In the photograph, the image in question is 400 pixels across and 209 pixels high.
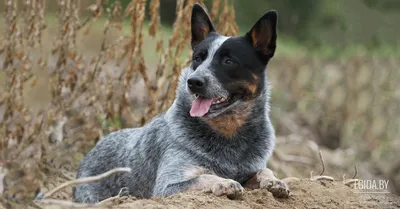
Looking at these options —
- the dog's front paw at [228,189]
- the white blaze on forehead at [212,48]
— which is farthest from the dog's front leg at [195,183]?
the white blaze on forehead at [212,48]

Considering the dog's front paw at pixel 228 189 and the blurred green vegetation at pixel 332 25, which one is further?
the blurred green vegetation at pixel 332 25

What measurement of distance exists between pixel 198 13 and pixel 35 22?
212 centimetres

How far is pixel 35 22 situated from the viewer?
856 cm

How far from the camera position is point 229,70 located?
655 cm

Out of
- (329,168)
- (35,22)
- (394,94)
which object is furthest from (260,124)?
(394,94)

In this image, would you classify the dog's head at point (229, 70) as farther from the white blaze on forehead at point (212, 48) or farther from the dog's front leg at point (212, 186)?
the dog's front leg at point (212, 186)

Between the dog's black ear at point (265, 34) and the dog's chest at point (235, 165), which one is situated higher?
the dog's black ear at point (265, 34)

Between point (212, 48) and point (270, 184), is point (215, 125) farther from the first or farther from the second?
point (270, 184)

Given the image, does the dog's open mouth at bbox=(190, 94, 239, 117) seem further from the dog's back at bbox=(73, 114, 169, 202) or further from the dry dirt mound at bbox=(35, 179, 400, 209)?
the dry dirt mound at bbox=(35, 179, 400, 209)

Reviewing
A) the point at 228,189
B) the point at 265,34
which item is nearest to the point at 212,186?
the point at 228,189

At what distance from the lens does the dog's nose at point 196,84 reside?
21.0 ft

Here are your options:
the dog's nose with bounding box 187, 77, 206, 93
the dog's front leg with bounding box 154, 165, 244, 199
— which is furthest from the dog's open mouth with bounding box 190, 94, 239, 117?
the dog's front leg with bounding box 154, 165, 244, 199

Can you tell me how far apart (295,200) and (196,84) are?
3.73ft

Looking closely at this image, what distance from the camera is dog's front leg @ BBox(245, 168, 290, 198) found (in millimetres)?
6211
